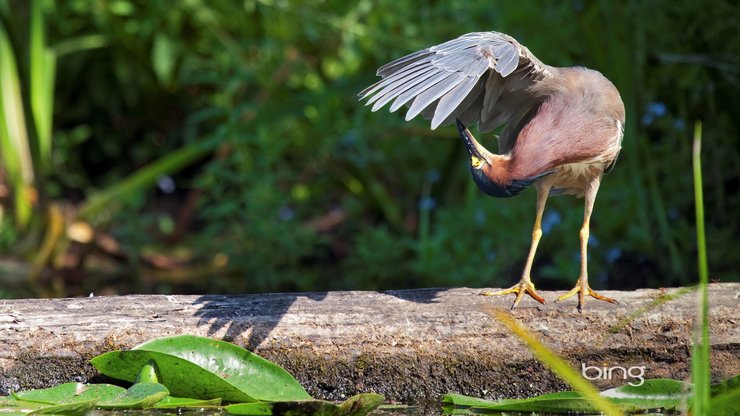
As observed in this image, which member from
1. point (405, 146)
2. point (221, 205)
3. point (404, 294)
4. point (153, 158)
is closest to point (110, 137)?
point (153, 158)

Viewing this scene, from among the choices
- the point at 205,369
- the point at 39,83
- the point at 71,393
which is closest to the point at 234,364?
the point at 205,369

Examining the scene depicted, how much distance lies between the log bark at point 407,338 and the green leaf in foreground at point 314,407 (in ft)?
0.86

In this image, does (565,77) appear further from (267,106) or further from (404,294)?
(267,106)

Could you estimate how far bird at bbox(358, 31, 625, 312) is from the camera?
2377mm

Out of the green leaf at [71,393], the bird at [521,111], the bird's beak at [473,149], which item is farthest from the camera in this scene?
the bird's beak at [473,149]

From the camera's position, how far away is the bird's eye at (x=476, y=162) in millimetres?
2521

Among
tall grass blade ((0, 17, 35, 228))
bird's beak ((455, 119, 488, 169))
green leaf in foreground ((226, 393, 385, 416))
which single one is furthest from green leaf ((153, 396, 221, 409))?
tall grass blade ((0, 17, 35, 228))

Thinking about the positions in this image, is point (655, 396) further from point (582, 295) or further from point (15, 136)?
point (15, 136)

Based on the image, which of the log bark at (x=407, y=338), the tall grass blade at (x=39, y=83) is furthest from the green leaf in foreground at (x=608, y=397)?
the tall grass blade at (x=39, y=83)

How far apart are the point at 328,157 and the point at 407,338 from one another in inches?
107

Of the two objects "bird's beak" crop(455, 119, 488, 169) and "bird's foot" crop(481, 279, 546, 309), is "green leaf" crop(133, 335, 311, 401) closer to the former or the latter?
"bird's foot" crop(481, 279, 546, 309)

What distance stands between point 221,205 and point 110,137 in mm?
1808

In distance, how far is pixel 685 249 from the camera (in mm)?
4066

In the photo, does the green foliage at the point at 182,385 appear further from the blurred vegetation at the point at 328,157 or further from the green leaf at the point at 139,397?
the blurred vegetation at the point at 328,157
